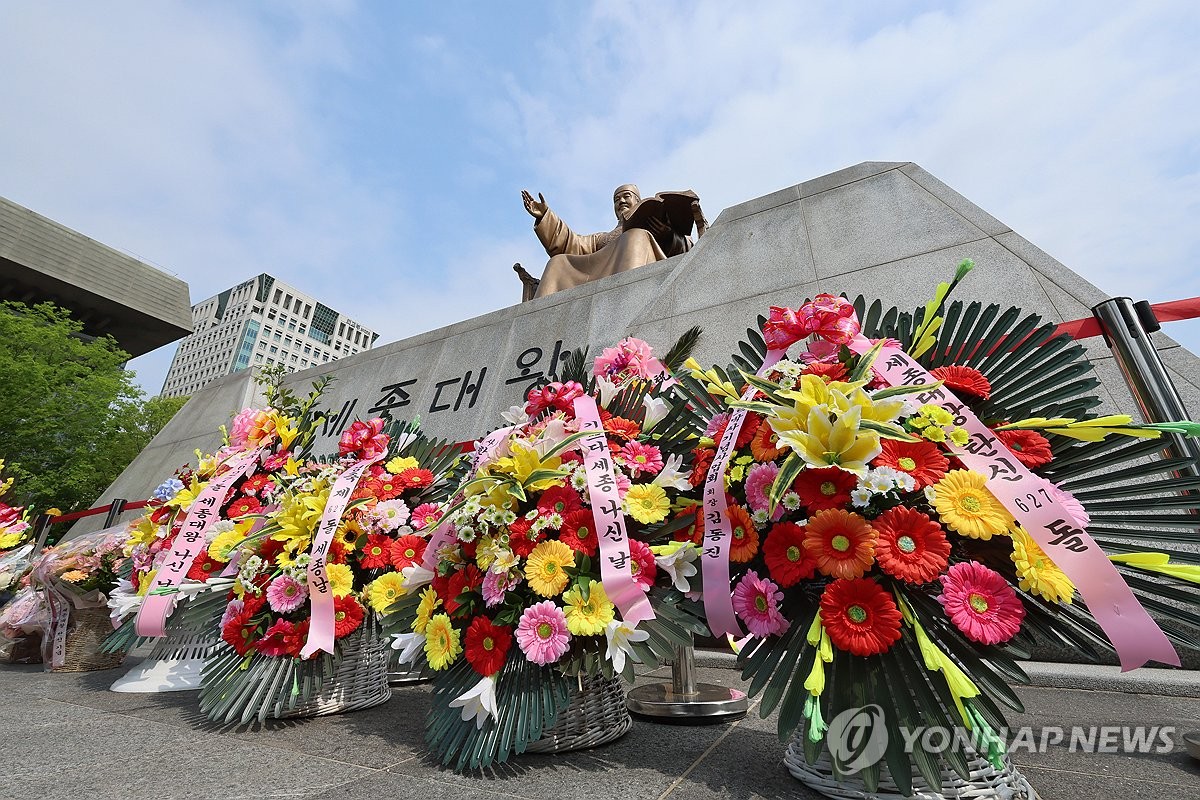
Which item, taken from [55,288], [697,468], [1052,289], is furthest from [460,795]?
[55,288]

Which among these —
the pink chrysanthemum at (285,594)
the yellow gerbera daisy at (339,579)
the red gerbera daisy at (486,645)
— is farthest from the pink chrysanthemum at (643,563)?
the pink chrysanthemum at (285,594)

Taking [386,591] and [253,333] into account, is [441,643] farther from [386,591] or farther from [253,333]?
[253,333]

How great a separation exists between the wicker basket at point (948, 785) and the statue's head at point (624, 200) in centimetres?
843

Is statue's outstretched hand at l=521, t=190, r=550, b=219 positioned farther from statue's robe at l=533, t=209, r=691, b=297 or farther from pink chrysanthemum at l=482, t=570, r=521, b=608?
pink chrysanthemum at l=482, t=570, r=521, b=608

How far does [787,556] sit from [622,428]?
0.67 m

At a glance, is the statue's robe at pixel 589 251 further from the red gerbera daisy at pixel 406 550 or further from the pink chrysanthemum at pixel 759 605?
the pink chrysanthemum at pixel 759 605

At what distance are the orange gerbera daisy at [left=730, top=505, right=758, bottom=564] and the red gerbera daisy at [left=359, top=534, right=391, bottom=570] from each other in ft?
4.31

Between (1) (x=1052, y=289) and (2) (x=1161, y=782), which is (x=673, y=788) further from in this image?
(1) (x=1052, y=289)

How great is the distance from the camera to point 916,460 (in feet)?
3.83

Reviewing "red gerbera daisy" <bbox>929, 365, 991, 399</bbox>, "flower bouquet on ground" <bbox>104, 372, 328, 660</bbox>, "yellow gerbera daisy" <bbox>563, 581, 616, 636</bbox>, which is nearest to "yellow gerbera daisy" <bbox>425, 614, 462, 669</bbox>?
"yellow gerbera daisy" <bbox>563, 581, 616, 636</bbox>

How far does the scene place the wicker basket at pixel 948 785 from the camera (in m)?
1.01

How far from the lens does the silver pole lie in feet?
5.77

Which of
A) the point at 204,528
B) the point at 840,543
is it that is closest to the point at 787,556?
the point at 840,543

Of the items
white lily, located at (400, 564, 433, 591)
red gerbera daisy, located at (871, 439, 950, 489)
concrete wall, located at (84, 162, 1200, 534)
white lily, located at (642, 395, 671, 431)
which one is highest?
concrete wall, located at (84, 162, 1200, 534)
